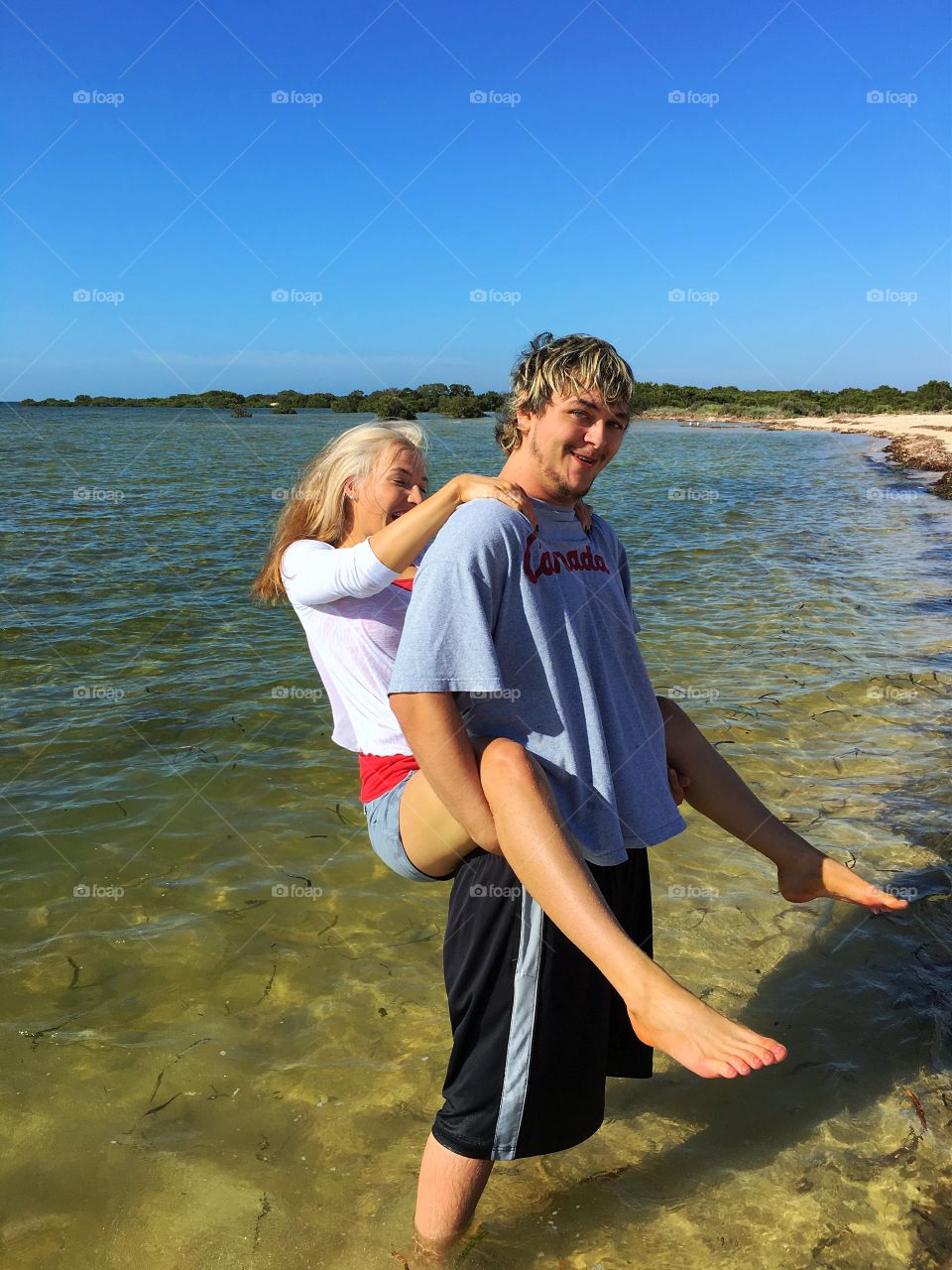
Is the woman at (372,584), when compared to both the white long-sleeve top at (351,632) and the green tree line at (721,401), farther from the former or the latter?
the green tree line at (721,401)

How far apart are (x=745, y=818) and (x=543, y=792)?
966 millimetres

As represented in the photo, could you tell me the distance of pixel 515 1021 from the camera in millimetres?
2381

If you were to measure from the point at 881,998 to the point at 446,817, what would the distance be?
2.27 m

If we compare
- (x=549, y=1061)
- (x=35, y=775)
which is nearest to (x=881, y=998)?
(x=549, y=1061)

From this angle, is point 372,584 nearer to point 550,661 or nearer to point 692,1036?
point 550,661

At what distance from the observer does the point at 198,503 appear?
20.0m

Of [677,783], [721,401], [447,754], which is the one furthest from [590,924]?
[721,401]

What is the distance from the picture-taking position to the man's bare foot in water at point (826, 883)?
114 inches

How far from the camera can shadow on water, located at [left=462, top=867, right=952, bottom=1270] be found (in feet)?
9.29

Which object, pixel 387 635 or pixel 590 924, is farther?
pixel 387 635

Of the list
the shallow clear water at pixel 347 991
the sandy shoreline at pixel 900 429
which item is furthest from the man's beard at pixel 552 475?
the sandy shoreline at pixel 900 429

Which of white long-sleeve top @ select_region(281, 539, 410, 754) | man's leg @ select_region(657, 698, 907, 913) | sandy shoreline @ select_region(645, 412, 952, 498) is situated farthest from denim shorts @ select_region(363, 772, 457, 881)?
sandy shoreline @ select_region(645, 412, 952, 498)

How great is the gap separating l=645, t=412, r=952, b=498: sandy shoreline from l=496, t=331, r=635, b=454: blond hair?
20990 mm

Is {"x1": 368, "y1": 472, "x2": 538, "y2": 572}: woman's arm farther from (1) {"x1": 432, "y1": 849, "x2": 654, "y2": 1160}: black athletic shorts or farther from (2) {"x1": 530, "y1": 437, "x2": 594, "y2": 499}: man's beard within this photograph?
(1) {"x1": 432, "y1": 849, "x2": 654, "y2": 1160}: black athletic shorts
